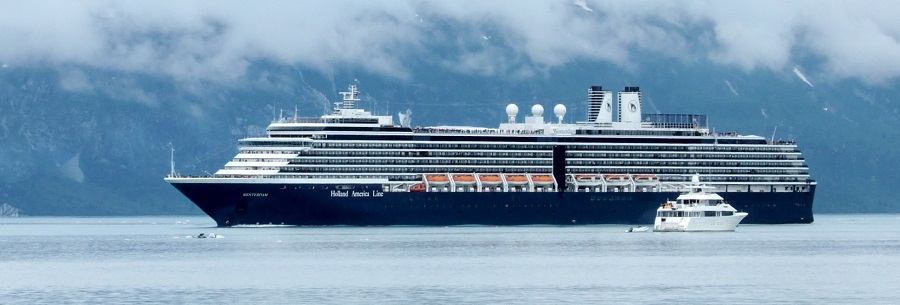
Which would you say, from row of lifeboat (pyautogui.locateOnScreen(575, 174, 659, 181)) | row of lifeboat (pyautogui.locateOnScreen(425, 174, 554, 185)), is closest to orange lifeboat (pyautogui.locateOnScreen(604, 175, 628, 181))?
row of lifeboat (pyautogui.locateOnScreen(575, 174, 659, 181))

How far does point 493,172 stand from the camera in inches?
6196

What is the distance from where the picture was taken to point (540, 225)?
159 m

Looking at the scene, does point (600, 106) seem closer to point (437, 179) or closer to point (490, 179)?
point (490, 179)

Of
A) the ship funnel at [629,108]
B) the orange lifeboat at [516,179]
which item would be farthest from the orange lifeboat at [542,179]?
the ship funnel at [629,108]

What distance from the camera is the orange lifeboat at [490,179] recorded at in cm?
15588

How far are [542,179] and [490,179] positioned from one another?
451 centimetres

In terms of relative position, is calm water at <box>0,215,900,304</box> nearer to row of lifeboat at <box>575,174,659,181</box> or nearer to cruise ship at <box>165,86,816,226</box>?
cruise ship at <box>165,86,816,226</box>

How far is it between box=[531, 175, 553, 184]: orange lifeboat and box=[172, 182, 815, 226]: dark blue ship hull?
1.45 metres

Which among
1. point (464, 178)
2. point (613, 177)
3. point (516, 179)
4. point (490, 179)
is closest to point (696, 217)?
point (613, 177)

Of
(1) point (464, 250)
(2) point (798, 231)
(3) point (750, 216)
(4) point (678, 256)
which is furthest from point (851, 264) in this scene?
(3) point (750, 216)

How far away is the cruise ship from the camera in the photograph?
148 metres

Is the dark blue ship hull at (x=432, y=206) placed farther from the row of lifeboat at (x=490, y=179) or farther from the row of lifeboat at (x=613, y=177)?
the row of lifeboat at (x=613, y=177)

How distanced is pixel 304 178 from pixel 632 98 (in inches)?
1306

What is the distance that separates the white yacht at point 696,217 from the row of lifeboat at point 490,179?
11.9 m
